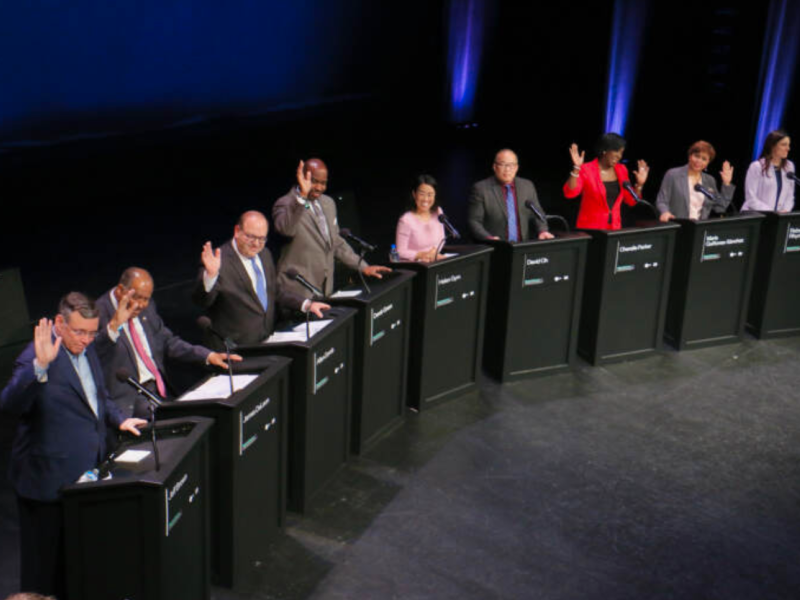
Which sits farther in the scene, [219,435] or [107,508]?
[219,435]

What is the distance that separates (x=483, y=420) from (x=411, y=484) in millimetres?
879

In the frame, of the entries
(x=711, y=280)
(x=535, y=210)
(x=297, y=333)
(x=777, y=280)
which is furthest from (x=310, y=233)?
(x=777, y=280)

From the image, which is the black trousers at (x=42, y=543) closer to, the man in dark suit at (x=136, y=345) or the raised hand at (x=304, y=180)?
the man in dark suit at (x=136, y=345)

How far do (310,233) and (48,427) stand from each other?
2286mm

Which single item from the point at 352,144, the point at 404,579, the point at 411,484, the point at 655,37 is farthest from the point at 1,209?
the point at 655,37

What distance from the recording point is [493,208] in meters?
5.86

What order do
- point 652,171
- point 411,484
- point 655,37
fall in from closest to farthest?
point 411,484 < point 652,171 < point 655,37

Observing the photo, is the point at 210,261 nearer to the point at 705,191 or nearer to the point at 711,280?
the point at 705,191

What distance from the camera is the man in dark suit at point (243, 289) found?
14.5ft

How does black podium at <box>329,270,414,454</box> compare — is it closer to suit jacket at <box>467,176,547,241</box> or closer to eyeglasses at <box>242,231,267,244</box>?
eyeglasses at <box>242,231,267,244</box>

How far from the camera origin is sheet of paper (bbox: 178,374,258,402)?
3543 mm

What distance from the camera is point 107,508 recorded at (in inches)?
117

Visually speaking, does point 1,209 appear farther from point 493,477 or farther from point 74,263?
point 493,477

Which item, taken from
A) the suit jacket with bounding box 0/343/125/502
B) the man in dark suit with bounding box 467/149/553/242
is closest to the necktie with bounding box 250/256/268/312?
the suit jacket with bounding box 0/343/125/502
